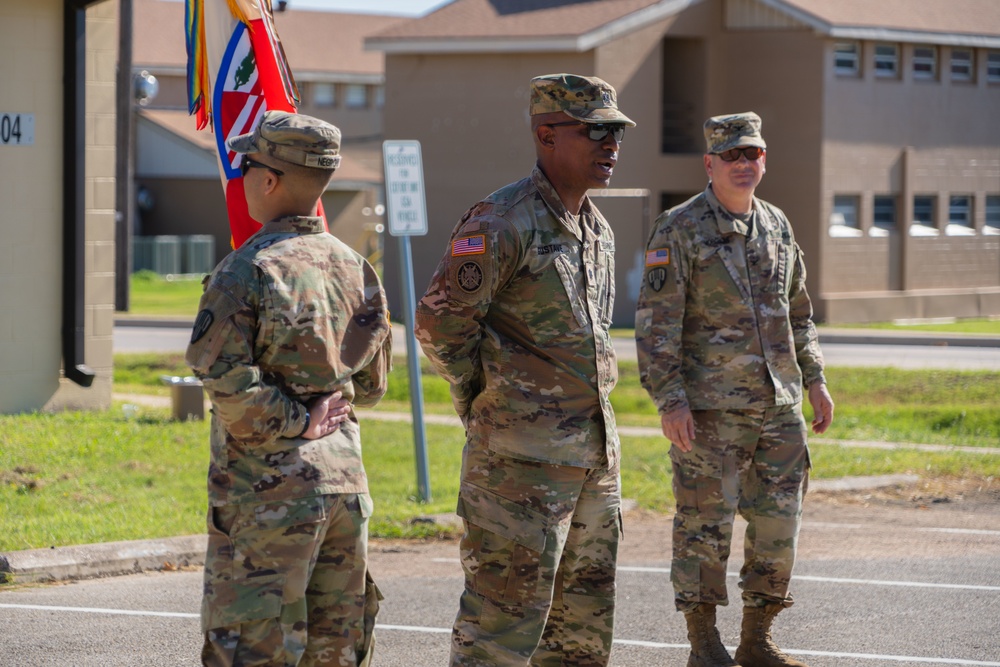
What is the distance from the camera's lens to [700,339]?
19.3 feet

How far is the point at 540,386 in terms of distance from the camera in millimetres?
4668

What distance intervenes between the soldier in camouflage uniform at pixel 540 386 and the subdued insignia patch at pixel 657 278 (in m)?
1.12

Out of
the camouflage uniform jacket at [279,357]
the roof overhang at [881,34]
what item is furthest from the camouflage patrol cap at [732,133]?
the roof overhang at [881,34]

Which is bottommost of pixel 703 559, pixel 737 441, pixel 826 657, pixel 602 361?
Answer: pixel 826 657

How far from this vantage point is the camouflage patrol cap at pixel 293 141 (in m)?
4.16

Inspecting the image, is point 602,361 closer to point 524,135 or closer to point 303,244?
point 303,244

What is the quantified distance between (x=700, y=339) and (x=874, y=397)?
11075 millimetres

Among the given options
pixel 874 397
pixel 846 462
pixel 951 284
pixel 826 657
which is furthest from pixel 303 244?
pixel 951 284

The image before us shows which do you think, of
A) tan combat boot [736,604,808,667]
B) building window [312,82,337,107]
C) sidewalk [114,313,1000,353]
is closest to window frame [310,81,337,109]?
building window [312,82,337,107]

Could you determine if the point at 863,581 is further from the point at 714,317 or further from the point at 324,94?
the point at 324,94

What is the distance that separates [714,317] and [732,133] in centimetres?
80

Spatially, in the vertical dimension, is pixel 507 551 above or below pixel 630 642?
above

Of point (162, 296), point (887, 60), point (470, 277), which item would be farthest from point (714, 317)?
point (162, 296)

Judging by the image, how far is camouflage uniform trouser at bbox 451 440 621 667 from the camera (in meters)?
4.53
